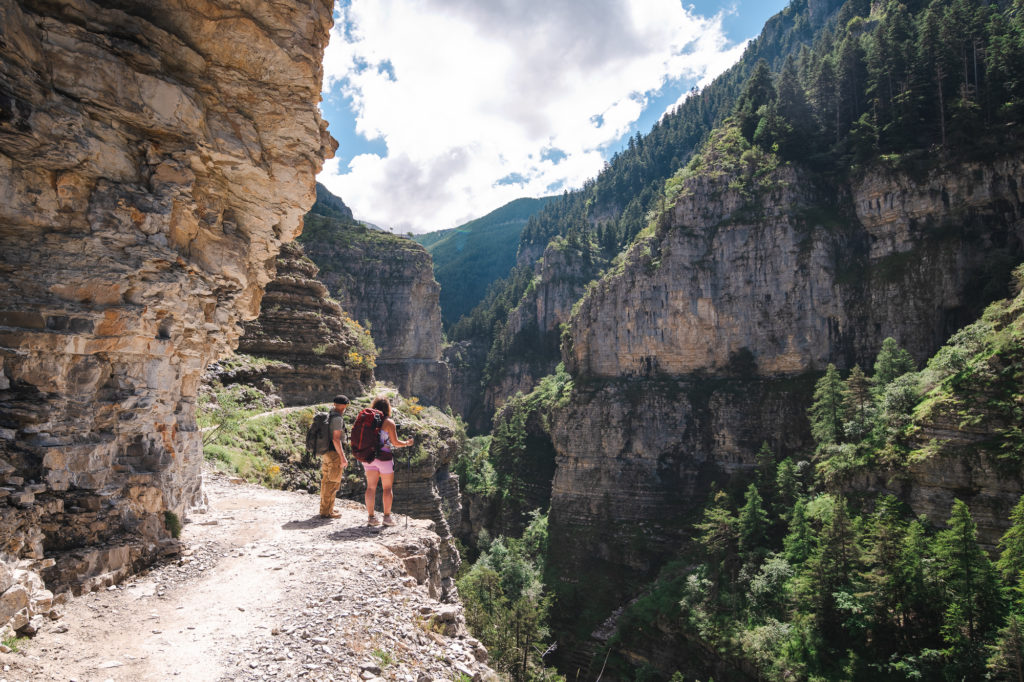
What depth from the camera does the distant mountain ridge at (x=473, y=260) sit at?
150 metres

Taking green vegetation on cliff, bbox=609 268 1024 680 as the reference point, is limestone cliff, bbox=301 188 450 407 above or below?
above

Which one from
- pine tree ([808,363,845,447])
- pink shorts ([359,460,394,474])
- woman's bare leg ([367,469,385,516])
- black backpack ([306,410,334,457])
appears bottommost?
woman's bare leg ([367,469,385,516])

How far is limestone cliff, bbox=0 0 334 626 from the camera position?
5945 millimetres

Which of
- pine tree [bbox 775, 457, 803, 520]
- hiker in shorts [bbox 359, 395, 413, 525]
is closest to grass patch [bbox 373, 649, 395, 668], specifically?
hiker in shorts [bbox 359, 395, 413, 525]

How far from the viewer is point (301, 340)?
27.6 m

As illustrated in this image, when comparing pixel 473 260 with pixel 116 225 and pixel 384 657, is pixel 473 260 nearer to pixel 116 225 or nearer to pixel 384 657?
pixel 116 225

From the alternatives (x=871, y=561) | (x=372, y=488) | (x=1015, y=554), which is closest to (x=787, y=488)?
(x=871, y=561)

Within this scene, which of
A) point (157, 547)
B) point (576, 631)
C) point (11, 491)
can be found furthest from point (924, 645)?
point (11, 491)

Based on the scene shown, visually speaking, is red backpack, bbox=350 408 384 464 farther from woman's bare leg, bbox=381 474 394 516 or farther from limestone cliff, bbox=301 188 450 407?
limestone cliff, bbox=301 188 450 407

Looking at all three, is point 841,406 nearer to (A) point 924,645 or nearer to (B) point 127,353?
(A) point 924,645

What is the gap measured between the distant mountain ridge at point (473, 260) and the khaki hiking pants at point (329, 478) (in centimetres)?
12290

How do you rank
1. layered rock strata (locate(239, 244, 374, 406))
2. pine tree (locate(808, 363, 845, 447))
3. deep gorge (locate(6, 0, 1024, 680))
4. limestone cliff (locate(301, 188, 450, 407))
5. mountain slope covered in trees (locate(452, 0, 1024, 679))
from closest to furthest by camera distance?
deep gorge (locate(6, 0, 1024, 680))
mountain slope covered in trees (locate(452, 0, 1024, 679))
layered rock strata (locate(239, 244, 374, 406))
pine tree (locate(808, 363, 845, 447))
limestone cliff (locate(301, 188, 450, 407))

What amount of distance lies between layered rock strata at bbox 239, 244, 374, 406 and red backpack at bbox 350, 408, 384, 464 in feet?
57.4

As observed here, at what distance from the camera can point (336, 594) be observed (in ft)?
21.8
